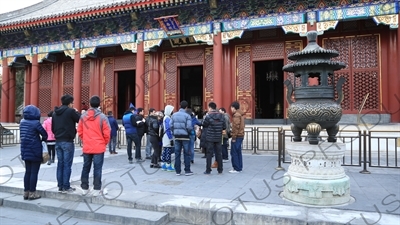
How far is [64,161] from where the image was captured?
4957mm

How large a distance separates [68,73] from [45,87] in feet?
6.04

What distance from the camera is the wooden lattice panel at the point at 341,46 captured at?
38.2ft

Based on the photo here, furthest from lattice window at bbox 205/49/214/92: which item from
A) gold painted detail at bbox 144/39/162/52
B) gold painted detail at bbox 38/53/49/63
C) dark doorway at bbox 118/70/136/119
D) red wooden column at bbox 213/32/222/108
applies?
gold painted detail at bbox 38/53/49/63

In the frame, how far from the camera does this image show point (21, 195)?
524 cm

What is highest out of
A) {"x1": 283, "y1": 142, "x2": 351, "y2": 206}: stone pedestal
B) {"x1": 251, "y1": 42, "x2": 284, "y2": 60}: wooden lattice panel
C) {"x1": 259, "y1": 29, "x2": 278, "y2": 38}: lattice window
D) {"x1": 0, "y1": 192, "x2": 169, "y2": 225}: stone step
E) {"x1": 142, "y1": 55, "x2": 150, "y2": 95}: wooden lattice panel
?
{"x1": 259, "y1": 29, "x2": 278, "y2": 38}: lattice window

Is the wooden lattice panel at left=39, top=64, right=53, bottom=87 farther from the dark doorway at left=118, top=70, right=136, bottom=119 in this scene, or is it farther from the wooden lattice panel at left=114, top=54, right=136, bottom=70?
the wooden lattice panel at left=114, top=54, right=136, bottom=70

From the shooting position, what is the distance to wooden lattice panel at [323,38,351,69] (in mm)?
11633

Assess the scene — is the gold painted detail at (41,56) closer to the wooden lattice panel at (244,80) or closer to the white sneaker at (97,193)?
the wooden lattice panel at (244,80)

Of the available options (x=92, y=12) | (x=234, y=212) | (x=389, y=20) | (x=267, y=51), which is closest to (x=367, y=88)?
(x=389, y=20)

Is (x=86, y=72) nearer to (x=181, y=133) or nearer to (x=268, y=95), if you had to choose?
(x=268, y=95)

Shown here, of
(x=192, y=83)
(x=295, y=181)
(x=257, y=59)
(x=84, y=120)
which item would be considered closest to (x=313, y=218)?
(x=295, y=181)

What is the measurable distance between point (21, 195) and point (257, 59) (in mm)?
10232

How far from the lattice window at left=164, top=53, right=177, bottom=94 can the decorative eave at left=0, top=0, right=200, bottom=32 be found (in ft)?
8.68

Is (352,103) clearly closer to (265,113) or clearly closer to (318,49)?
(318,49)
